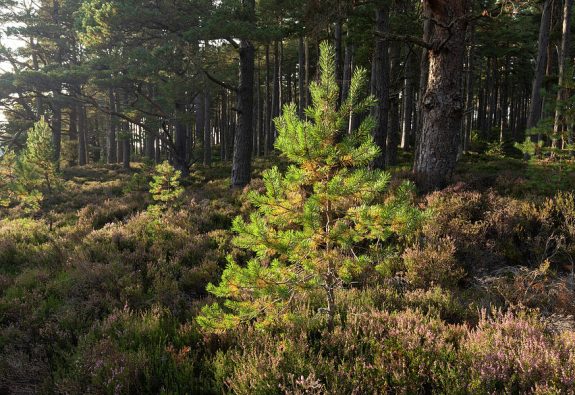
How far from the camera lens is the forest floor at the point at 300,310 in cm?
309

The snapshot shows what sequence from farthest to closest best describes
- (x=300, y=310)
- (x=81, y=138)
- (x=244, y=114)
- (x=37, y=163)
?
(x=81, y=138)
(x=37, y=163)
(x=244, y=114)
(x=300, y=310)

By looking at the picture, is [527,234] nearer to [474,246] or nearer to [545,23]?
[474,246]

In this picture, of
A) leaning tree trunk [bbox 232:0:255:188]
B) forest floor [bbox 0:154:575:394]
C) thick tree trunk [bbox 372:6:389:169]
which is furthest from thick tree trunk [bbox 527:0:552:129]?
leaning tree trunk [bbox 232:0:255:188]

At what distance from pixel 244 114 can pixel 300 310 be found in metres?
9.72

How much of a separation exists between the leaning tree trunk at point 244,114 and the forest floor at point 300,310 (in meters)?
4.55

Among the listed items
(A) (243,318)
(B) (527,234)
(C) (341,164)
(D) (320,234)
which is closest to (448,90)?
(B) (527,234)

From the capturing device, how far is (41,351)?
13.9ft

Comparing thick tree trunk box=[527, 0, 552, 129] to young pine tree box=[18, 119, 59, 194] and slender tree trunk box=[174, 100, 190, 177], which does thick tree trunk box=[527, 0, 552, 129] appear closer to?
slender tree trunk box=[174, 100, 190, 177]

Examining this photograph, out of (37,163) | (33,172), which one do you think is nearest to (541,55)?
(33,172)

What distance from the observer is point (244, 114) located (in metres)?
12.7

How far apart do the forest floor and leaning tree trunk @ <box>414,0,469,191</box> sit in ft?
2.33

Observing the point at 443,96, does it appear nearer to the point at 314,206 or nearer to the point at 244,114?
the point at 314,206

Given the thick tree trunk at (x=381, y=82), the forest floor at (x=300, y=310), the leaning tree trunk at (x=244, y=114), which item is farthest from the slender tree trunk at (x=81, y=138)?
the thick tree trunk at (x=381, y=82)

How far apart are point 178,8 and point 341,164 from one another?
45.3ft
